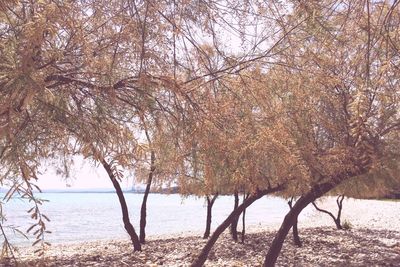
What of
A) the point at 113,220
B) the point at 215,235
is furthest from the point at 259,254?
the point at 113,220

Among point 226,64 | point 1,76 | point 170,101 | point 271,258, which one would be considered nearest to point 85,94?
point 170,101

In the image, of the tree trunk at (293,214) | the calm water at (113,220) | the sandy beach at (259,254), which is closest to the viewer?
the tree trunk at (293,214)

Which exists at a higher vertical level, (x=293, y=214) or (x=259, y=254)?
(x=293, y=214)

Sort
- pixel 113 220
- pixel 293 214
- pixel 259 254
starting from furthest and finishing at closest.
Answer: pixel 113 220, pixel 259 254, pixel 293 214

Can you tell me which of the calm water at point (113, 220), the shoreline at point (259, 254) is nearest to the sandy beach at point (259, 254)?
the shoreline at point (259, 254)

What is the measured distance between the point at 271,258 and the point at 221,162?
6271 millimetres

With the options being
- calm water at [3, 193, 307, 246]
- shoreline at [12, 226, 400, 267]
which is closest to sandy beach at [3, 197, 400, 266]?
shoreline at [12, 226, 400, 267]

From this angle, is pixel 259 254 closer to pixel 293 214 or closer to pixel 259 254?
pixel 259 254

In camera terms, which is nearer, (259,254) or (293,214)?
(293,214)

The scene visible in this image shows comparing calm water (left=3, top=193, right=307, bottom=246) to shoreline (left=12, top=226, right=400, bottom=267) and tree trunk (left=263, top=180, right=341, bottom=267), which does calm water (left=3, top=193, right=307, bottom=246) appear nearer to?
shoreline (left=12, top=226, right=400, bottom=267)

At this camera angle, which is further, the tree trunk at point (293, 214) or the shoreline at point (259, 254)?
the shoreline at point (259, 254)

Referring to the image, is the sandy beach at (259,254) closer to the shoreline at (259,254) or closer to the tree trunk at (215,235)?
the shoreline at (259,254)

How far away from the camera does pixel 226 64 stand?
4082mm

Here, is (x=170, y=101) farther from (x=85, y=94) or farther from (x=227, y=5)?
(x=227, y=5)
